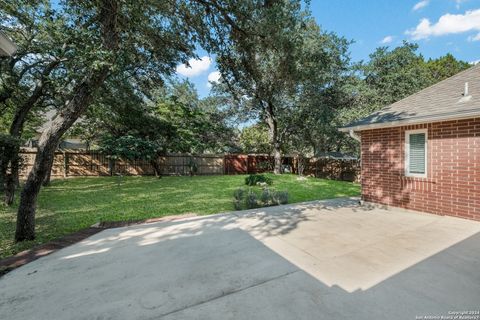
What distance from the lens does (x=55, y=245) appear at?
12.1 feet

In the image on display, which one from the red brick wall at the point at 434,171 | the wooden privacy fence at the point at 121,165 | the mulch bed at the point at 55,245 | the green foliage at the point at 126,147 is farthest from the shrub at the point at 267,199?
the wooden privacy fence at the point at 121,165

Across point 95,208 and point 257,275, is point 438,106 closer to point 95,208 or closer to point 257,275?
point 257,275

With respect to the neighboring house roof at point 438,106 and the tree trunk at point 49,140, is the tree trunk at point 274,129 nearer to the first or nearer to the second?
the neighboring house roof at point 438,106

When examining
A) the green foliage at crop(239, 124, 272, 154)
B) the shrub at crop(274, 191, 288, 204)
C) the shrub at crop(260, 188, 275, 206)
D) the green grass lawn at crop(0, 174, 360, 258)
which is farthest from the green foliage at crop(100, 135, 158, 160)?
the green foliage at crop(239, 124, 272, 154)

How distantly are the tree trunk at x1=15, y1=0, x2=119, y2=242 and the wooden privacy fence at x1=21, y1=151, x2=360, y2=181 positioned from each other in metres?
10.4

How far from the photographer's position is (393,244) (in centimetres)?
349

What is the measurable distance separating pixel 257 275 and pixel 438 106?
5.72 m

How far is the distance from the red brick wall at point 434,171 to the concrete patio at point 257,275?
2.03 feet

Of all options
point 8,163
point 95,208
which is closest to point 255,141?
point 95,208

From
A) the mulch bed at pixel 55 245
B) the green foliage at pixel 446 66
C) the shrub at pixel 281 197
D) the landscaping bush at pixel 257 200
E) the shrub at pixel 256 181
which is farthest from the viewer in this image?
the green foliage at pixel 446 66

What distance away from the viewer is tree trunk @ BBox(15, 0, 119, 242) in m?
3.94

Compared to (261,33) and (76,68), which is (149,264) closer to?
(76,68)

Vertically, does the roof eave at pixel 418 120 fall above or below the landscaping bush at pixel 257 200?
above

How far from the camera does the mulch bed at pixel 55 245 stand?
3.06 m
